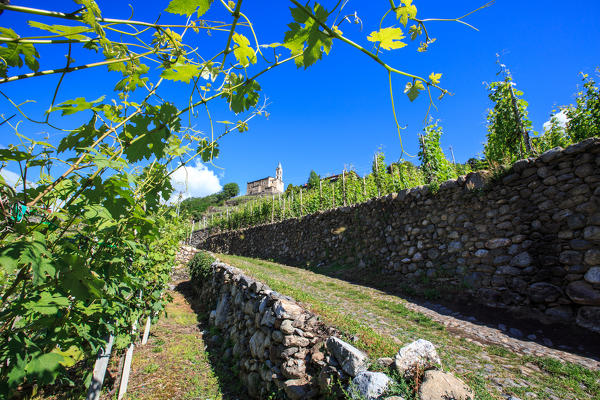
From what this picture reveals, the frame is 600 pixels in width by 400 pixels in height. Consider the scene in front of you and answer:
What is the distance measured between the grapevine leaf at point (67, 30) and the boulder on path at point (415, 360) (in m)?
2.65

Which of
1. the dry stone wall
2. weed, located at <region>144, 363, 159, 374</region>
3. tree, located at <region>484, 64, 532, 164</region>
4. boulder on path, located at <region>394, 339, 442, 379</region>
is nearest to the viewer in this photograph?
boulder on path, located at <region>394, 339, 442, 379</region>

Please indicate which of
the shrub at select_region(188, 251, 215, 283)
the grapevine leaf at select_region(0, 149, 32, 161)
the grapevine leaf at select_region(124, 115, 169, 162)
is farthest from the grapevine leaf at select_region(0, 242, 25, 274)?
the shrub at select_region(188, 251, 215, 283)

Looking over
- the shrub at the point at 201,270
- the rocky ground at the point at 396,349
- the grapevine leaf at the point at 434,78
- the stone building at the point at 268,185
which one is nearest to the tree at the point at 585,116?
the rocky ground at the point at 396,349

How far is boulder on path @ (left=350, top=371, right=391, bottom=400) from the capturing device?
2078 mm

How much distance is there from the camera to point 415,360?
7.35ft

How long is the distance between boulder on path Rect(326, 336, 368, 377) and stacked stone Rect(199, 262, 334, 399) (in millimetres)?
218

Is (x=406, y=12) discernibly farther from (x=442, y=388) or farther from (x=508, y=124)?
(x=508, y=124)

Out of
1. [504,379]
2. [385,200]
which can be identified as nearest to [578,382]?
[504,379]

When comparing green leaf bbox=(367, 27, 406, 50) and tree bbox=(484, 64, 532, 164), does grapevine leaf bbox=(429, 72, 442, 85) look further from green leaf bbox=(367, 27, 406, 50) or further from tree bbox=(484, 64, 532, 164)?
tree bbox=(484, 64, 532, 164)

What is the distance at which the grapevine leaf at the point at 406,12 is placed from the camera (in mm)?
770

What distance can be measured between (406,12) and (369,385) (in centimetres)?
238

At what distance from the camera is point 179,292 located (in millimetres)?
10078

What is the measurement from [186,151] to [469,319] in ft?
17.2

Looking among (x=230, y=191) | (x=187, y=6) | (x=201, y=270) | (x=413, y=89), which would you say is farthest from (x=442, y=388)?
(x=230, y=191)
